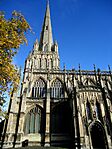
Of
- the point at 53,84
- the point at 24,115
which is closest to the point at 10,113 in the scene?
Answer: the point at 24,115

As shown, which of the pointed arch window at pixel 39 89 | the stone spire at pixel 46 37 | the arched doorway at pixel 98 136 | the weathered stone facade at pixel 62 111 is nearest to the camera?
the arched doorway at pixel 98 136

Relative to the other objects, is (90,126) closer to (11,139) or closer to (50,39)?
(11,139)

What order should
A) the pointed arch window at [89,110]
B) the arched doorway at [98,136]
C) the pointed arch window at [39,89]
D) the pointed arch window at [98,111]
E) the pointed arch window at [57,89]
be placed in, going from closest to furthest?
the arched doorway at [98,136] → the pointed arch window at [98,111] → the pointed arch window at [89,110] → the pointed arch window at [39,89] → the pointed arch window at [57,89]

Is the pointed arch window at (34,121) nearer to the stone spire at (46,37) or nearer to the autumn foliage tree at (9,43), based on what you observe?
the autumn foliage tree at (9,43)

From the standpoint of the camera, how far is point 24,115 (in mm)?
24766

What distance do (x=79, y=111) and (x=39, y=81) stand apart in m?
13.9

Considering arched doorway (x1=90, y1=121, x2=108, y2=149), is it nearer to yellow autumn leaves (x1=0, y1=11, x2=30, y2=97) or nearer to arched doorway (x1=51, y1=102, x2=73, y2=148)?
arched doorway (x1=51, y1=102, x2=73, y2=148)

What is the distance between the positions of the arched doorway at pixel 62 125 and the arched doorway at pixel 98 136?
3.80m

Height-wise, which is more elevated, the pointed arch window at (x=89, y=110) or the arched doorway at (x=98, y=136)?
the pointed arch window at (x=89, y=110)

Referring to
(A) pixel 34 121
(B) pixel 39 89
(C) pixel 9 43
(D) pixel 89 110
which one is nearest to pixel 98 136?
(D) pixel 89 110

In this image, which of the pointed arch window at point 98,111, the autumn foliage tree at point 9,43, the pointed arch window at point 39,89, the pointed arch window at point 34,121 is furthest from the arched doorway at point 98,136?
the autumn foliage tree at point 9,43

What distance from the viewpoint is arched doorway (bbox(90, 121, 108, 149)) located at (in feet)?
64.3

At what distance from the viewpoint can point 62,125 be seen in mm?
24953

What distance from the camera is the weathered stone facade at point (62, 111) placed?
2047 cm
